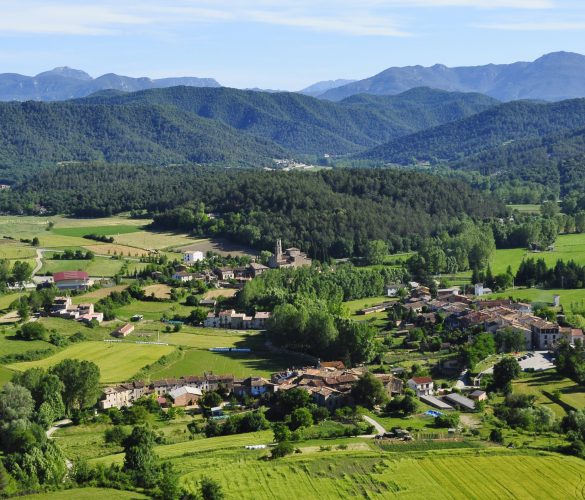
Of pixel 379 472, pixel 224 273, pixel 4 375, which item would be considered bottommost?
pixel 379 472

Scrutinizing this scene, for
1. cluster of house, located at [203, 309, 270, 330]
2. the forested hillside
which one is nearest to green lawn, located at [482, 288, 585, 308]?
cluster of house, located at [203, 309, 270, 330]

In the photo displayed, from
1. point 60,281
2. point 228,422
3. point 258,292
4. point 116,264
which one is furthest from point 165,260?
point 228,422

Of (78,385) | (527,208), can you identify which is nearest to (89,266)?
(78,385)

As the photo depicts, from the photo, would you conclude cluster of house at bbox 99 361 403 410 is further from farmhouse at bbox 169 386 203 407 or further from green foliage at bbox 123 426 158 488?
green foliage at bbox 123 426 158 488

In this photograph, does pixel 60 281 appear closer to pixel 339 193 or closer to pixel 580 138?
pixel 339 193

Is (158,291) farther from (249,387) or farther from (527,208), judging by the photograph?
(527,208)

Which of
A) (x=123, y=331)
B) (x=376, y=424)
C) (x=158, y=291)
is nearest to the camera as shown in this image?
(x=376, y=424)
